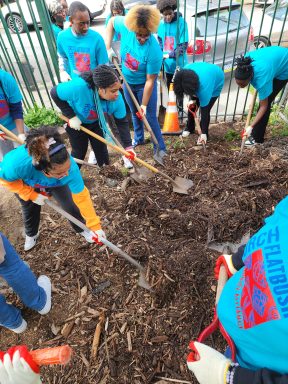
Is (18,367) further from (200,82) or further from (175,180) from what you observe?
(200,82)

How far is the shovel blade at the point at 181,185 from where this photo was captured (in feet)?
10.8

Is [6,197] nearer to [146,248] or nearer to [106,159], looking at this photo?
[106,159]

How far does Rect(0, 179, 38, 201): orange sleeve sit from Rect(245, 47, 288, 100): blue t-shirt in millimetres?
2924

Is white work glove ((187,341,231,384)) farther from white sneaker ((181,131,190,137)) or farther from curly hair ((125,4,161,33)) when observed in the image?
white sneaker ((181,131,190,137))

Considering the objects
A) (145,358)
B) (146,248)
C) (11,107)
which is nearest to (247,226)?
(146,248)

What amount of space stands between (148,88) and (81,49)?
91cm

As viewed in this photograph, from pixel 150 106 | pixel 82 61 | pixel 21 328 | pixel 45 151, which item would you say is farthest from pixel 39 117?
pixel 21 328

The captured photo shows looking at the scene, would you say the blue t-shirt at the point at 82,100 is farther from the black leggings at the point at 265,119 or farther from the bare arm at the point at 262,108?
the black leggings at the point at 265,119

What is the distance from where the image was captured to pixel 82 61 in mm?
3344

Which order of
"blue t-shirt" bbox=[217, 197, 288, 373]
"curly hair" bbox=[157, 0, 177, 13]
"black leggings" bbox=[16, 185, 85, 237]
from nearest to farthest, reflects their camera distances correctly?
"blue t-shirt" bbox=[217, 197, 288, 373] → "black leggings" bbox=[16, 185, 85, 237] → "curly hair" bbox=[157, 0, 177, 13]

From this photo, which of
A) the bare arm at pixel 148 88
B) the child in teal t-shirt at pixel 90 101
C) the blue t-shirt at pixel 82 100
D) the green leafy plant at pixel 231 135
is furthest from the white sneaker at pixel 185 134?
the blue t-shirt at pixel 82 100

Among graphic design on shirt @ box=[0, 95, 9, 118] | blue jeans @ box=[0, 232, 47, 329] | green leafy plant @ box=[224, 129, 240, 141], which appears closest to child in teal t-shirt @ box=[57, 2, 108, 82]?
graphic design on shirt @ box=[0, 95, 9, 118]

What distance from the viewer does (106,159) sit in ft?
12.3

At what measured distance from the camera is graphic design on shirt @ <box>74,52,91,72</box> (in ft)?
10.8
